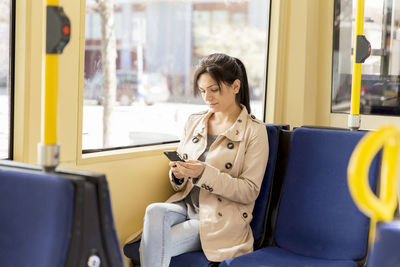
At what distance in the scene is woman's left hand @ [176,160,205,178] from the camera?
2.48 m

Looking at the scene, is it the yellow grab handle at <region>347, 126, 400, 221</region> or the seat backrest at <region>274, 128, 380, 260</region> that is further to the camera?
the seat backrest at <region>274, 128, 380, 260</region>

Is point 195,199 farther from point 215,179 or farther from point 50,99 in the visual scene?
point 50,99

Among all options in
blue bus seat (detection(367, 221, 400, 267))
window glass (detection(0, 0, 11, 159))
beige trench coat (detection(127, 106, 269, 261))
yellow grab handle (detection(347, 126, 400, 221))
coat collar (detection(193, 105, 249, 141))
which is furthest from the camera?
coat collar (detection(193, 105, 249, 141))

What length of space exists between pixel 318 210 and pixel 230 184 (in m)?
0.44

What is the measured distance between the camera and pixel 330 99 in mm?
3791

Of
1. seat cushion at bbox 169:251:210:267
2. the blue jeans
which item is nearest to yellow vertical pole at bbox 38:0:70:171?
the blue jeans

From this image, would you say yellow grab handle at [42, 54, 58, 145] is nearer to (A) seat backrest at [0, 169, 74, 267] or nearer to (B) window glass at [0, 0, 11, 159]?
(A) seat backrest at [0, 169, 74, 267]

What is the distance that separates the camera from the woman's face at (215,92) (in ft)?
8.79

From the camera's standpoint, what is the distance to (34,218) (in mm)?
1478

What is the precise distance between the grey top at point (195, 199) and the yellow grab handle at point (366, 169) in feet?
5.61

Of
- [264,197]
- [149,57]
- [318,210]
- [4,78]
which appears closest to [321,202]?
[318,210]

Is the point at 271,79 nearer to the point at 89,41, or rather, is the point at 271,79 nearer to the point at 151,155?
the point at 151,155

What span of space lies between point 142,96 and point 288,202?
923 millimetres

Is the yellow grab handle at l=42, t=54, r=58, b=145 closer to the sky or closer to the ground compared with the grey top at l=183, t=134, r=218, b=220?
closer to the sky
